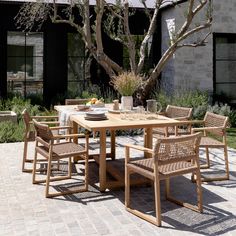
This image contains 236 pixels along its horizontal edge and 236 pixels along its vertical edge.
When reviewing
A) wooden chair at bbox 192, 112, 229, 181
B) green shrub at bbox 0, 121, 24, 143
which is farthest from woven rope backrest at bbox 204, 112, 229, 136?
green shrub at bbox 0, 121, 24, 143

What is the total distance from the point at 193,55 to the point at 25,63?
4.55 m

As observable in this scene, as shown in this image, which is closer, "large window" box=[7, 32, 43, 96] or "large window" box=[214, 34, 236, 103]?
"large window" box=[7, 32, 43, 96]

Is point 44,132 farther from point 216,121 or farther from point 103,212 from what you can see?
point 216,121

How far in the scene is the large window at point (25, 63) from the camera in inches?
418

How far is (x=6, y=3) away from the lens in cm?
1017

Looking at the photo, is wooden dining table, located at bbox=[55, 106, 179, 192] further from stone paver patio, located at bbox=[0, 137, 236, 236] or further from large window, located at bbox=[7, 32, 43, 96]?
large window, located at bbox=[7, 32, 43, 96]

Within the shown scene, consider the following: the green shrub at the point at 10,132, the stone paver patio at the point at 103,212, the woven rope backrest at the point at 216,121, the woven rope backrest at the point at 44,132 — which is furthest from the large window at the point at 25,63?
the woven rope backrest at the point at 216,121

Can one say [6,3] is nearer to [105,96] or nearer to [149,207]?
[105,96]

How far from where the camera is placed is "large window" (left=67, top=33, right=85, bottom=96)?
36.2 feet

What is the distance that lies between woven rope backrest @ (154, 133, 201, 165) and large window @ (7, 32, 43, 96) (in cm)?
751

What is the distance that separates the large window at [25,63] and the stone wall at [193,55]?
3448mm

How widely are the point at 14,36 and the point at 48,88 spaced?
5.35ft

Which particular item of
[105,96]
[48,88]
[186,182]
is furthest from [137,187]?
[48,88]

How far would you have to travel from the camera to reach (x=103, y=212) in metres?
3.92
